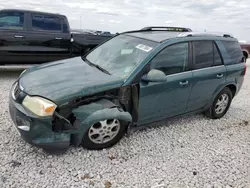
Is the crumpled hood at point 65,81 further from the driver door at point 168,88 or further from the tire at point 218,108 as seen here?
the tire at point 218,108

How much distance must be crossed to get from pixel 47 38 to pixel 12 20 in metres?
0.96

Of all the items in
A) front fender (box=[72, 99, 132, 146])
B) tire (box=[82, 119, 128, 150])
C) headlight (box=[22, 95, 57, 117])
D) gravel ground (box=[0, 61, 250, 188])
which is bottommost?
gravel ground (box=[0, 61, 250, 188])

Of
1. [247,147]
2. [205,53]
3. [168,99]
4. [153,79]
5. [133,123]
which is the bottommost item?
[247,147]

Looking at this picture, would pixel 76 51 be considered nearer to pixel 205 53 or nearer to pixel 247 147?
pixel 205 53

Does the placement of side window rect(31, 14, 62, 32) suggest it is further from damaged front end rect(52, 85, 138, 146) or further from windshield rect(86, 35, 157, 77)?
damaged front end rect(52, 85, 138, 146)

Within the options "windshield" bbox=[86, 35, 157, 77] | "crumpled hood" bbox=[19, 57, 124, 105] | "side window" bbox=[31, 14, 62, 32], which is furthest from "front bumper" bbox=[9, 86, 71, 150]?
"side window" bbox=[31, 14, 62, 32]

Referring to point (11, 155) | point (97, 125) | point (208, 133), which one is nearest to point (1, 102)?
point (11, 155)

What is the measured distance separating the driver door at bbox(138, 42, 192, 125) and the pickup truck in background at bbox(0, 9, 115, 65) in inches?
165

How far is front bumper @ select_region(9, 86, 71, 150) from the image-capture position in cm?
260

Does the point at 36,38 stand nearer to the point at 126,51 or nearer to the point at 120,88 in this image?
the point at 126,51

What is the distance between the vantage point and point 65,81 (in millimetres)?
2928

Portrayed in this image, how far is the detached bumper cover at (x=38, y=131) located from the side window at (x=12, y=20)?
13.8 ft

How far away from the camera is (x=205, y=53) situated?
390 centimetres

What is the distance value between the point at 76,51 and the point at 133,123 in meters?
4.43
